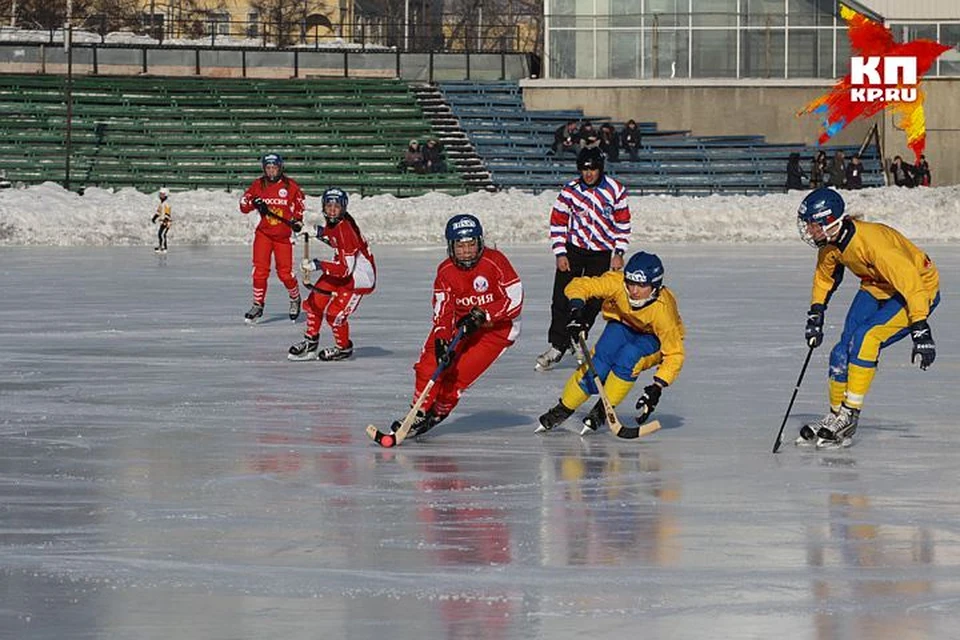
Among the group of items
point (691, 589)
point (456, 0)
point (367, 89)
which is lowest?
point (691, 589)

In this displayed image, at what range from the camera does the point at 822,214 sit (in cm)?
884

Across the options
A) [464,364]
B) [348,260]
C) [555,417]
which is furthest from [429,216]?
[464,364]

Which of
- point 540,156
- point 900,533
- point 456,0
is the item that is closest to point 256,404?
point 900,533

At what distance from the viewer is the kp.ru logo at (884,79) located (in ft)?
148

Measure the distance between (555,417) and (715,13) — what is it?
122 feet

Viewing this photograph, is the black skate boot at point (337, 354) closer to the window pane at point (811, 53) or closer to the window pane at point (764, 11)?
the window pane at point (764, 11)

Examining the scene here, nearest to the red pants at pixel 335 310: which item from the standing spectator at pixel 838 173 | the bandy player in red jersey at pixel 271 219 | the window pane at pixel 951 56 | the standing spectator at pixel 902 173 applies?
the bandy player in red jersey at pixel 271 219

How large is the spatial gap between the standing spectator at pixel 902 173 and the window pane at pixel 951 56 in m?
4.78

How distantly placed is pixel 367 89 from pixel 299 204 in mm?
29149

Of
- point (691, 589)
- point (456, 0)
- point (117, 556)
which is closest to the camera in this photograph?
point (691, 589)

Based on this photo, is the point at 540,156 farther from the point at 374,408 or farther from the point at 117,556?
the point at 117,556

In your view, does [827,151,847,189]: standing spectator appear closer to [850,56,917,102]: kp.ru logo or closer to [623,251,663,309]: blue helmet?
[850,56,917,102]: kp.ru logo

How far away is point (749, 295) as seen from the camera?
18969 millimetres

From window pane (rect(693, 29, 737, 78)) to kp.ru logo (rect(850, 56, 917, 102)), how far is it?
2.66 meters
